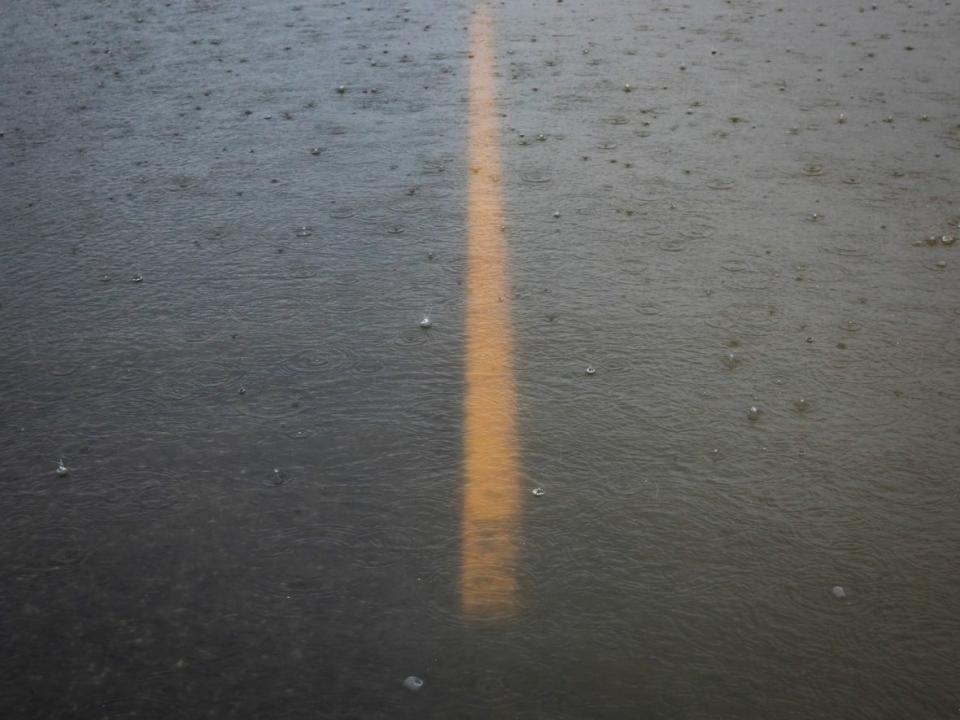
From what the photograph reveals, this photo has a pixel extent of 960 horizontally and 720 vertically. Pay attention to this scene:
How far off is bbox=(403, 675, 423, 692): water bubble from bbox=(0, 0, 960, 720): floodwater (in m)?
0.01

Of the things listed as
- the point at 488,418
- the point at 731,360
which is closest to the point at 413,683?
the point at 488,418

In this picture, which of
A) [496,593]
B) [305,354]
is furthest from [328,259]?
[496,593]

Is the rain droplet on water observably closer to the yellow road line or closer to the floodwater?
the floodwater

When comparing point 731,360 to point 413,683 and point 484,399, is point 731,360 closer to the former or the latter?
point 484,399

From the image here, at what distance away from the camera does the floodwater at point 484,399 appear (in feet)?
5.20

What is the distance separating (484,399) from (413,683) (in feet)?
2.62

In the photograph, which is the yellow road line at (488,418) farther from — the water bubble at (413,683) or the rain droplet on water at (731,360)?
the rain droplet on water at (731,360)

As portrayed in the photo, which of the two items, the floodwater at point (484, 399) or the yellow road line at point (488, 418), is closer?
→ the floodwater at point (484, 399)

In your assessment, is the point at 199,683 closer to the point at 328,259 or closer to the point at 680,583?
the point at 680,583

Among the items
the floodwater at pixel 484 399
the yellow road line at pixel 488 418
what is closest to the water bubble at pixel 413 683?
the floodwater at pixel 484 399

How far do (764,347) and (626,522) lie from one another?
730 mm

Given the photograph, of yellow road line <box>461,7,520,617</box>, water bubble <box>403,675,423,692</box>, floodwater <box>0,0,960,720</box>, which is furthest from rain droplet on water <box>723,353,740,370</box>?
water bubble <box>403,675,423,692</box>

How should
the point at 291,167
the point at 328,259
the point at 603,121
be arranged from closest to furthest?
the point at 328,259 < the point at 291,167 < the point at 603,121

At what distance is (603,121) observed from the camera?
3730 mm
